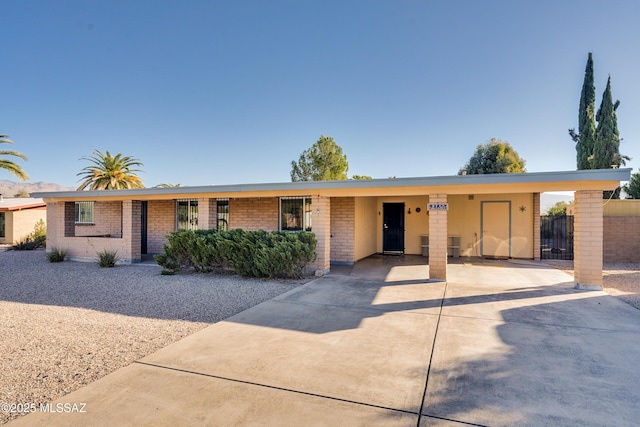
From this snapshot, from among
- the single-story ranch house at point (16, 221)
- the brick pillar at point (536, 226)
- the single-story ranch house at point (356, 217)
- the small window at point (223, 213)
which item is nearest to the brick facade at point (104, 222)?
the single-story ranch house at point (356, 217)

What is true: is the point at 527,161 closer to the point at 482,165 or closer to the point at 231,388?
the point at 482,165

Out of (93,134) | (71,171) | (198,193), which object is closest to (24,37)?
(198,193)

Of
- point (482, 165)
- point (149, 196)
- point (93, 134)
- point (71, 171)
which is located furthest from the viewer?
point (482, 165)

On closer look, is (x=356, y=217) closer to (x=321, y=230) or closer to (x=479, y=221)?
(x=321, y=230)

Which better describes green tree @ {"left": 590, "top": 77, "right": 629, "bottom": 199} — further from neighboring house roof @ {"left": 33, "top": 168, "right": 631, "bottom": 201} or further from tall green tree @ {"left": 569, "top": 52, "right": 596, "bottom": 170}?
neighboring house roof @ {"left": 33, "top": 168, "right": 631, "bottom": 201}

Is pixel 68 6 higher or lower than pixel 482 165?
higher

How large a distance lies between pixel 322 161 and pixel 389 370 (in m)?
31.1

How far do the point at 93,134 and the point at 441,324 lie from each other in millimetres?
26855

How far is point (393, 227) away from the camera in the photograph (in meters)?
14.6

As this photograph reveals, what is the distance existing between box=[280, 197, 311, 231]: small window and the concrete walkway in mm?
5419

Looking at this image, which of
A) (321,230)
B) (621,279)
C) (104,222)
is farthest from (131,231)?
(621,279)

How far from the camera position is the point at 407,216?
14195 millimetres

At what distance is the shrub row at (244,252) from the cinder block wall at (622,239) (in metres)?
11.6

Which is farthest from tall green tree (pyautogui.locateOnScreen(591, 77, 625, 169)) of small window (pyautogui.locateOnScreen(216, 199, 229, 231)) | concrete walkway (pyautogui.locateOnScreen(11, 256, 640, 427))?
small window (pyautogui.locateOnScreen(216, 199, 229, 231))
